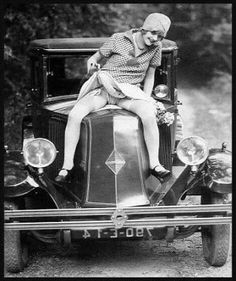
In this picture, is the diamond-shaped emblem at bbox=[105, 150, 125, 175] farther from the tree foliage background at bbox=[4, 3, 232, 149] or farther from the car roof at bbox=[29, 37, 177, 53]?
the tree foliage background at bbox=[4, 3, 232, 149]

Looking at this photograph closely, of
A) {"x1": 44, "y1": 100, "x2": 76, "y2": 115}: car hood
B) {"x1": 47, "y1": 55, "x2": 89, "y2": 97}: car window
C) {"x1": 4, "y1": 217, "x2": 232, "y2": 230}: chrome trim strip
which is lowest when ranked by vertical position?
{"x1": 4, "y1": 217, "x2": 232, "y2": 230}: chrome trim strip

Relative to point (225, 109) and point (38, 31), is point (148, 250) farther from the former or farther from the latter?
point (225, 109)

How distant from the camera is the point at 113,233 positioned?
430 centimetres

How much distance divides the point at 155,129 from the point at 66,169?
814 millimetres

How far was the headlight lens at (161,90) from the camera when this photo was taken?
5531mm

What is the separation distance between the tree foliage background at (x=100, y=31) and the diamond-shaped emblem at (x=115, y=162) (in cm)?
315

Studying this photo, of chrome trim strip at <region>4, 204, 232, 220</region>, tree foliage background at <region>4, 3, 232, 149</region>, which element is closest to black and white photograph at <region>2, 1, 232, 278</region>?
chrome trim strip at <region>4, 204, 232, 220</region>

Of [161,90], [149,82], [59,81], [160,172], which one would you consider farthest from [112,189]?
[59,81]

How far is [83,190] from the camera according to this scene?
4.52m

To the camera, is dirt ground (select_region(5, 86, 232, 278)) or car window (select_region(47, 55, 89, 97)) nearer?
dirt ground (select_region(5, 86, 232, 278))

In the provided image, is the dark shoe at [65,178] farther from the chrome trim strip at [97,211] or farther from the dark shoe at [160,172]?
the dark shoe at [160,172]

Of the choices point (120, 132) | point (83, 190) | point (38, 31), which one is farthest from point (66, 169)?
point (38, 31)

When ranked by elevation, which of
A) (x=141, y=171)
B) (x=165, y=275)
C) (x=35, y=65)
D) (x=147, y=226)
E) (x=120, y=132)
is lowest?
(x=165, y=275)

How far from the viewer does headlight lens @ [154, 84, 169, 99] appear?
553 cm
